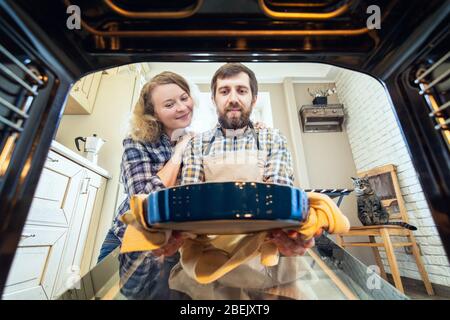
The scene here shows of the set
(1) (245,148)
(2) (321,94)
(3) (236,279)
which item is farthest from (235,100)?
(2) (321,94)

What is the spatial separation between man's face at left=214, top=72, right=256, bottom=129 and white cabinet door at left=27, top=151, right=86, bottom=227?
0.81m

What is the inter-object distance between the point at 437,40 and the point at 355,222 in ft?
7.08

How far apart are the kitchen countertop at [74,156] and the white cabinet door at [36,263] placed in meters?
0.35

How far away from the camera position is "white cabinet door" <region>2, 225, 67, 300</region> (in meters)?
0.82

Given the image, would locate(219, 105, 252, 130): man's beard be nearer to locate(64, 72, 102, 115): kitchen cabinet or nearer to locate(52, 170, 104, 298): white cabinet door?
locate(52, 170, 104, 298): white cabinet door

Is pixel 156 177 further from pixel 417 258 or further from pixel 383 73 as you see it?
pixel 417 258

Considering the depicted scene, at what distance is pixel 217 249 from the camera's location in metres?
0.30

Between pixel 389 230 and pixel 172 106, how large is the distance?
1.51 meters

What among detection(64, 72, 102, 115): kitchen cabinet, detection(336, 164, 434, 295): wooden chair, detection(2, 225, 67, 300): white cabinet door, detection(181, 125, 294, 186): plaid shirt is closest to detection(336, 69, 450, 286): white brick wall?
detection(336, 164, 434, 295): wooden chair

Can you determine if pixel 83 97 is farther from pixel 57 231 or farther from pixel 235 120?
pixel 235 120

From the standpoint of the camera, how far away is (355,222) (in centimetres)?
199

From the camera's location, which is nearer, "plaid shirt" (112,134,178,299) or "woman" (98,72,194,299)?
"plaid shirt" (112,134,178,299)

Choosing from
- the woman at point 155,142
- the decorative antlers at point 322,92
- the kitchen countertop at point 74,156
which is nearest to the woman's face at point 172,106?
the woman at point 155,142

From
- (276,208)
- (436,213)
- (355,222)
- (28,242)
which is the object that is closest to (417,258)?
(355,222)
